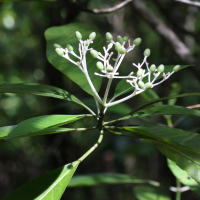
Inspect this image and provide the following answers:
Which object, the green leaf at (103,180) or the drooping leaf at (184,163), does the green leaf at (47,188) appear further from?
the green leaf at (103,180)

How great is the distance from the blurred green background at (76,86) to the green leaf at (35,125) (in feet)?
1.79

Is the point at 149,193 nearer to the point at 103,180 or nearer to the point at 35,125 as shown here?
the point at 103,180

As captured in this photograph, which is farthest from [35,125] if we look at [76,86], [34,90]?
[76,86]

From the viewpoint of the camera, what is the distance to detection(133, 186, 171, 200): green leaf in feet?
3.39

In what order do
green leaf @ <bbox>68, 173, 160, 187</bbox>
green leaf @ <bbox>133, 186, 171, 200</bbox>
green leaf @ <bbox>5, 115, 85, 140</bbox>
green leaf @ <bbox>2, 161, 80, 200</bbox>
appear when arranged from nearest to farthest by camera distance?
1. green leaf @ <bbox>5, 115, 85, 140</bbox>
2. green leaf @ <bbox>2, 161, 80, 200</bbox>
3. green leaf @ <bbox>133, 186, 171, 200</bbox>
4. green leaf @ <bbox>68, 173, 160, 187</bbox>

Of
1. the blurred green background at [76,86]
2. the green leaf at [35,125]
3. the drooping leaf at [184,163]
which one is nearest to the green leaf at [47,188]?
the green leaf at [35,125]

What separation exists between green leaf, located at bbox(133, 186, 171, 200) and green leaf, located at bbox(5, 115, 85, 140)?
0.64 metres

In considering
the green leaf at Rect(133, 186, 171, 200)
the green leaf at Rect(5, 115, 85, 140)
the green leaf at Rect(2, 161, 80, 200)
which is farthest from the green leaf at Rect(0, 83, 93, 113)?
the green leaf at Rect(133, 186, 171, 200)

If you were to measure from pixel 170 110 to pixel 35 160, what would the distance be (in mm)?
3831

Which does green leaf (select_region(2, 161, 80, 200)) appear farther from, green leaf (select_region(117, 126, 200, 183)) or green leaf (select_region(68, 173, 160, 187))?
green leaf (select_region(68, 173, 160, 187))

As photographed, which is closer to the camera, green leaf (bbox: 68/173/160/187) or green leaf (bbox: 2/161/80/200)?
green leaf (bbox: 2/161/80/200)

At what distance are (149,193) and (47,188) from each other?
63 cm

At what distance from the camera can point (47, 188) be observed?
0.59 meters

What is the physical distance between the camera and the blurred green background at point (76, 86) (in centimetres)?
188
